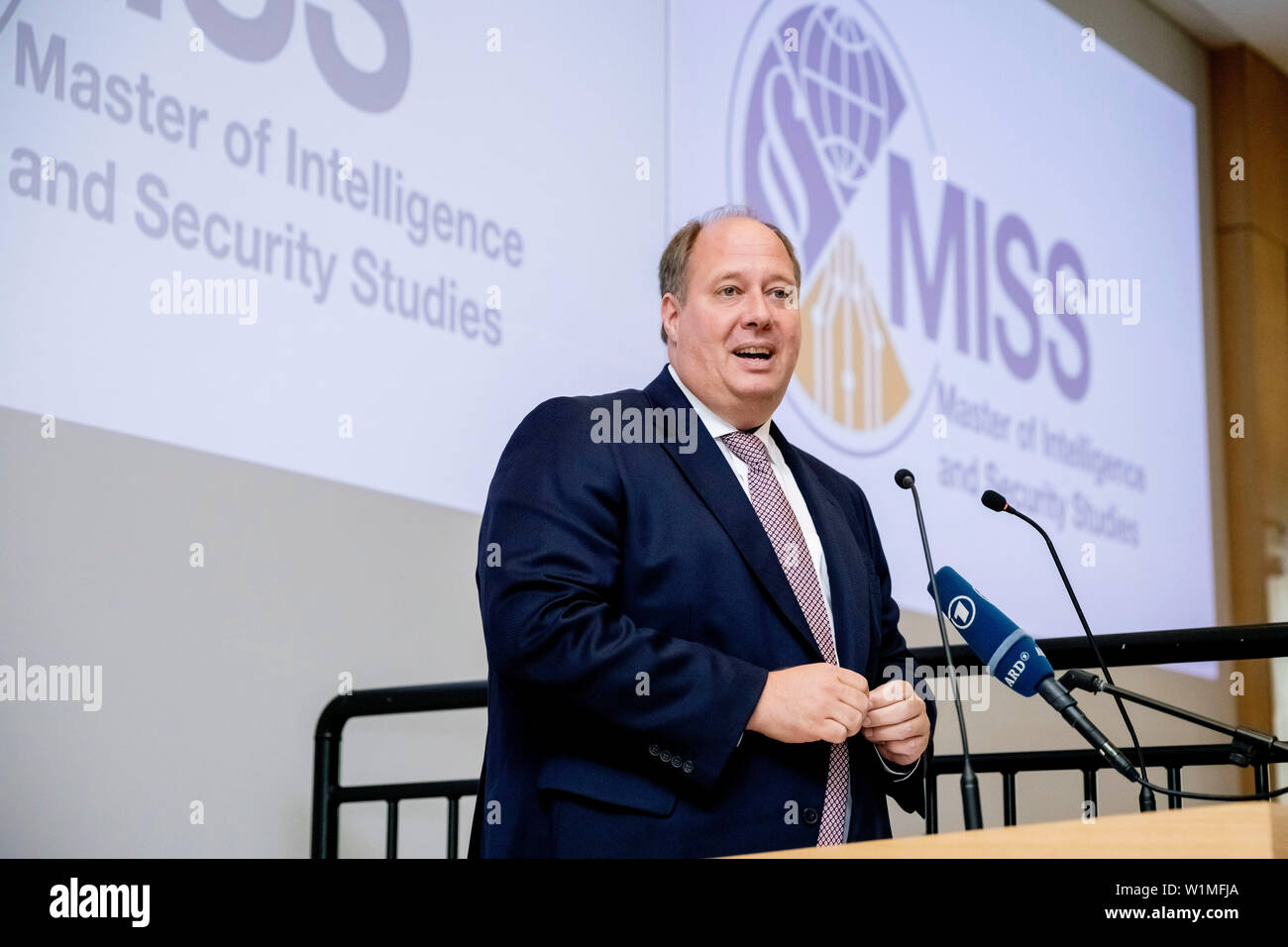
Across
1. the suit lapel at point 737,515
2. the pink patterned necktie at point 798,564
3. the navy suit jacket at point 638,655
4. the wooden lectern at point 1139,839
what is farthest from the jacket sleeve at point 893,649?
the wooden lectern at point 1139,839

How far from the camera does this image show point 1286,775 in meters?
7.48

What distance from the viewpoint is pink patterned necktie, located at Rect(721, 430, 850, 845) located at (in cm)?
205

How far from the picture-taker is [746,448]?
2.28 meters

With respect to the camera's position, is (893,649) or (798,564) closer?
(798,564)

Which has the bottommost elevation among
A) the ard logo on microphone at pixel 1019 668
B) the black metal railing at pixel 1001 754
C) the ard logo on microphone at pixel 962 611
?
the black metal railing at pixel 1001 754

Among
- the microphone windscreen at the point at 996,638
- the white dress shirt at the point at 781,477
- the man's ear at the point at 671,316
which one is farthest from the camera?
the man's ear at the point at 671,316

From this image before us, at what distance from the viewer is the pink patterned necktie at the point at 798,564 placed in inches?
80.7

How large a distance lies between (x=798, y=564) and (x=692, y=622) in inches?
7.9

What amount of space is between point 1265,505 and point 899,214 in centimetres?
327

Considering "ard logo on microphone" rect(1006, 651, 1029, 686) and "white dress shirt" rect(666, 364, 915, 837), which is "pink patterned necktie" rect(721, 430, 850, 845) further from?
"ard logo on microphone" rect(1006, 651, 1029, 686)

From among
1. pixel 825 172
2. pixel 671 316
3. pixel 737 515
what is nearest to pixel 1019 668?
pixel 737 515

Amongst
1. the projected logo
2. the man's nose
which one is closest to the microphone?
the man's nose

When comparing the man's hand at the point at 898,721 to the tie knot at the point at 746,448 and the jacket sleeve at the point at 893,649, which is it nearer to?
the jacket sleeve at the point at 893,649

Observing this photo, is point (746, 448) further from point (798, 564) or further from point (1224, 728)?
point (1224, 728)
